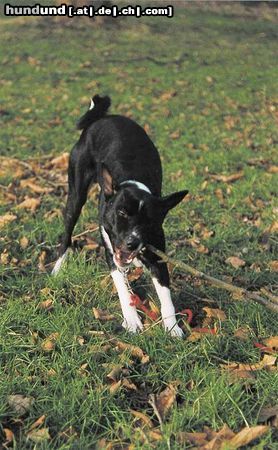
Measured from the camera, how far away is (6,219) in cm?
569

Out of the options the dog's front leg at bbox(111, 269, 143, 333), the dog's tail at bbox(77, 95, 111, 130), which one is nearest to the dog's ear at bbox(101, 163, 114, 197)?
the dog's front leg at bbox(111, 269, 143, 333)

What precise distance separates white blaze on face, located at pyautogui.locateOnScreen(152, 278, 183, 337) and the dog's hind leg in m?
1.11

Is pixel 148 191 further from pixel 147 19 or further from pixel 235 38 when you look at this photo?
pixel 147 19

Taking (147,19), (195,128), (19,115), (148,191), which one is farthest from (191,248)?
(147,19)

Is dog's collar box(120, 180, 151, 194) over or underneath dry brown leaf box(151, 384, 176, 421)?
over

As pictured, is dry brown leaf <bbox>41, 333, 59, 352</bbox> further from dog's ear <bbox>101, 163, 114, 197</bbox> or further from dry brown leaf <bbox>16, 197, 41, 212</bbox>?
dry brown leaf <bbox>16, 197, 41, 212</bbox>

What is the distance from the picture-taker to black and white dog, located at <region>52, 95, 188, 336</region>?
3807mm

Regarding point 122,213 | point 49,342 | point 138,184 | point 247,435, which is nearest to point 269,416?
point 247,435

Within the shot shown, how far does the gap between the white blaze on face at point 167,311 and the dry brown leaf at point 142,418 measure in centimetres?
78

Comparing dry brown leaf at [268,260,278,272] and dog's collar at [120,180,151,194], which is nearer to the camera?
dog's collar at [120,180,151,194]

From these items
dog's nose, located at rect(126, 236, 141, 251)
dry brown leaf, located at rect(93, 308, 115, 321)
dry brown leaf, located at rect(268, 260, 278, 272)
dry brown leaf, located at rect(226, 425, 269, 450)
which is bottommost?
dry brown leaf, located at rect(268, 260, 278, 272)

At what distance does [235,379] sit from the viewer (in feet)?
10.9

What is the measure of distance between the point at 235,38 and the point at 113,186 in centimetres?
1483

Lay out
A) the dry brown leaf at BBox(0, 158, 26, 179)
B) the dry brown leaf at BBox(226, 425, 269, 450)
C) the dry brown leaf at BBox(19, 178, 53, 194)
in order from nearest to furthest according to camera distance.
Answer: the dry brown leaf at BBox(226, 425, 269, 450) < the dry brown leaf at BBox(19, 178, 53, 194) < the dry brown leaf at BBox(0, 158, 26, 179)
